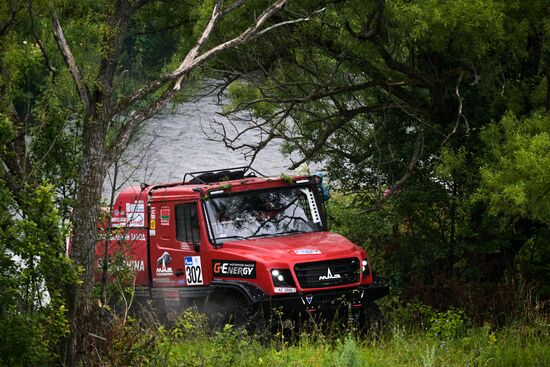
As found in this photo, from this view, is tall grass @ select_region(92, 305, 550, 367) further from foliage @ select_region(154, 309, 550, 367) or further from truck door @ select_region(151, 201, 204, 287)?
truck door @ select_region(151, 201, 204, 287)

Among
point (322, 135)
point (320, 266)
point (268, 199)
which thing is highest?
point (322, 135)

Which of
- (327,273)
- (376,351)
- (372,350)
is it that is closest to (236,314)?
(327,273)

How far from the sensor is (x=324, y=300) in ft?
48.0

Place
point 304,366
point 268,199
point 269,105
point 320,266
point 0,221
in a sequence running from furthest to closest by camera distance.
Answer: point 269,105
point 268,199
point 320,266
point 304,366
point 0,221

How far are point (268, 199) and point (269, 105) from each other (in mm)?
6273

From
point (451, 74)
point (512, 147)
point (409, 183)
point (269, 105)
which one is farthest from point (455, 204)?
point (269, 105)

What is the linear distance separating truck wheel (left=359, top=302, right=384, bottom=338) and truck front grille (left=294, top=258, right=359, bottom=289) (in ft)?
1.59

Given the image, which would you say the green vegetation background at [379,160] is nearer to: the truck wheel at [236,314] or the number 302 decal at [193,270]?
the truck wheel at [236,314]

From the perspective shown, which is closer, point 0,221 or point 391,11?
point 0,221

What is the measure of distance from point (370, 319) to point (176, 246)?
121 inches

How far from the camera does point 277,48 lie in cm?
1973

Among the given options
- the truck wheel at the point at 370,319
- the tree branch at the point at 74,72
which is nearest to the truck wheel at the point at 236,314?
the truck wheel at the point at 370,319

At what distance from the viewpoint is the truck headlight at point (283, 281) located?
14.5 m

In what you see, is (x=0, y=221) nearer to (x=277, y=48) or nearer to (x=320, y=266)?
(x=320, y=266)
